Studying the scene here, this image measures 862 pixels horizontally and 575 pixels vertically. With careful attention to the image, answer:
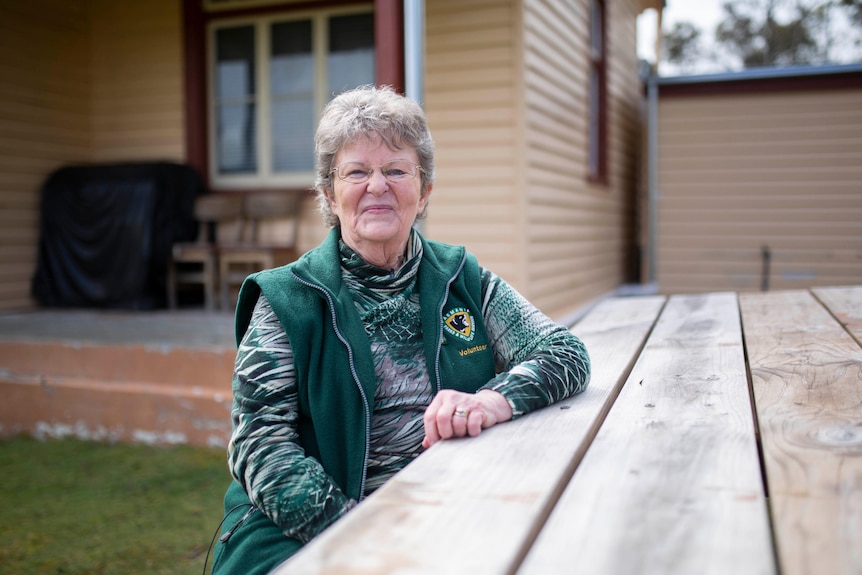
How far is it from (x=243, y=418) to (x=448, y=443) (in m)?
0.45

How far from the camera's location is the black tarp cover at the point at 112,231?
248 inches

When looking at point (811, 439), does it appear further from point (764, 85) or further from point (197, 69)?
point (764, 85)

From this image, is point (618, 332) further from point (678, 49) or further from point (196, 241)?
point (678, 49)

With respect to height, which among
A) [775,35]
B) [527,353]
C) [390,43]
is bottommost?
[527,353]

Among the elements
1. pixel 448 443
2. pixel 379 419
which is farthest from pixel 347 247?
pixel 448 443

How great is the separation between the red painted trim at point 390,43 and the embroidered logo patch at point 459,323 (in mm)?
2620

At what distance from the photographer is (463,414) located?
1432 millimetres

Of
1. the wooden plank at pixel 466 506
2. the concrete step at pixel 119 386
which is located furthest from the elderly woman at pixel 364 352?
the concrete step at pixel 119 386

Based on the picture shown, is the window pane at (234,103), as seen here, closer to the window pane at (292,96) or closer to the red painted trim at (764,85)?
the window pane at (292,96)

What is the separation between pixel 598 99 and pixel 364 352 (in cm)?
752

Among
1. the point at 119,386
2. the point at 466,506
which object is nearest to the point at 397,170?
the point at 466,506

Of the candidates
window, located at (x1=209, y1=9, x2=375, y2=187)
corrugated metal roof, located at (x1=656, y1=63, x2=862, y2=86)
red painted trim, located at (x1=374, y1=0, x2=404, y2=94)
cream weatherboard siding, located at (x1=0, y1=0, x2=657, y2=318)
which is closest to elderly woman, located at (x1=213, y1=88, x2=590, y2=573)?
red painted trim, located at (x1=374, y1=0, x2=404, y2=94)

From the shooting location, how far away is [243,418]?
1597mm

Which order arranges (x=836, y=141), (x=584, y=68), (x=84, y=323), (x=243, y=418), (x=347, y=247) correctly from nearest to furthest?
(x=243, y=418), (x=347, y=247), (x=84, y=323), (x=584, y=68), (x=836, y=141)
